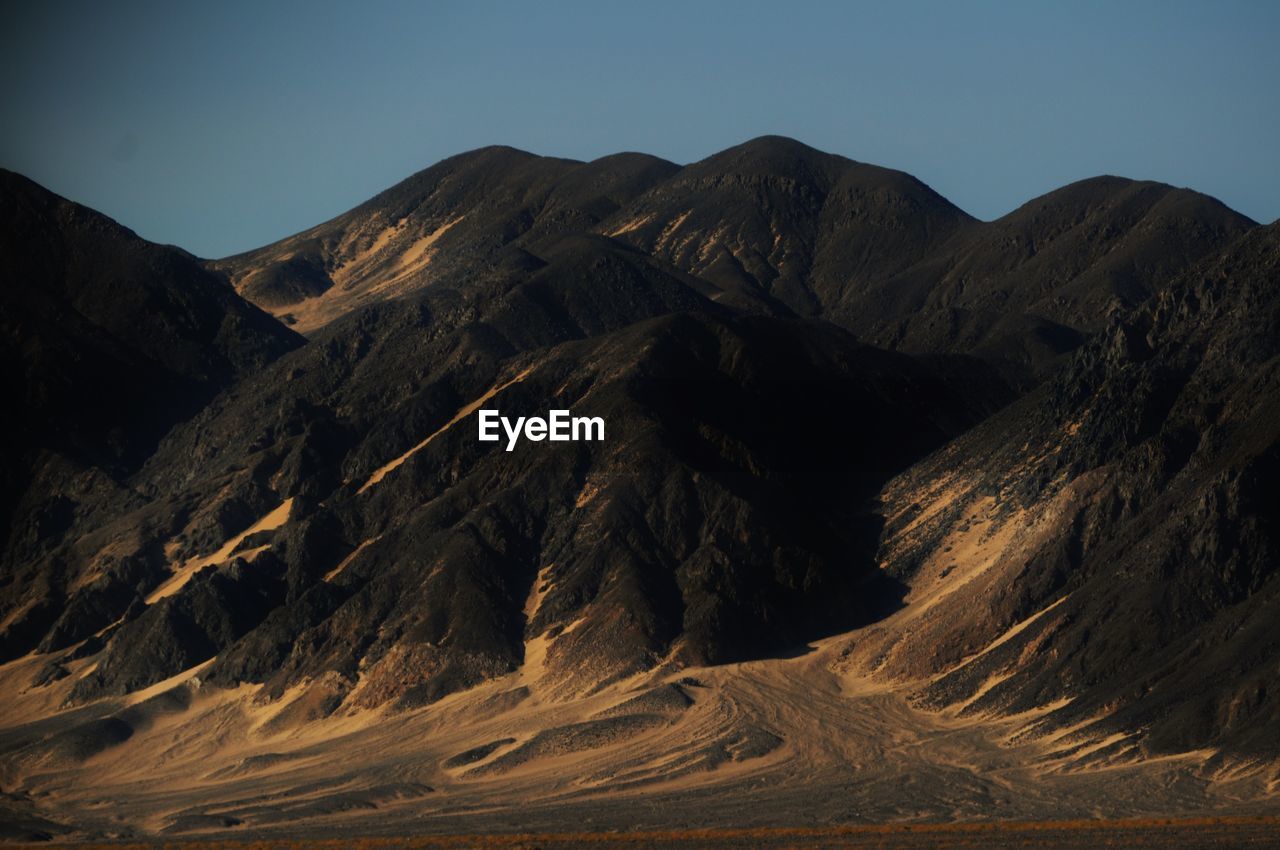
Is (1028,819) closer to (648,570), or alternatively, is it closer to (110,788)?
(648,570)

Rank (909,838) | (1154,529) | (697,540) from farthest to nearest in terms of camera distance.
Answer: (697,540), (1154,529), (909,838)

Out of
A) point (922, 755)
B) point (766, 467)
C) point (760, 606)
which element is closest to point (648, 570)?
point (760, 606)

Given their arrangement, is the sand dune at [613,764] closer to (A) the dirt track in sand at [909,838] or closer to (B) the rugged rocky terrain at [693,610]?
(B) the rugged rocky terrain at [693,610]
